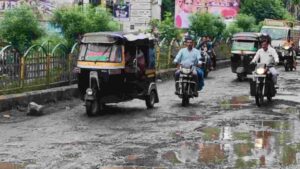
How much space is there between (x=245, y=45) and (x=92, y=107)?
1219 centimetres

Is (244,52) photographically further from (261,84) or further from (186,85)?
(186,85)

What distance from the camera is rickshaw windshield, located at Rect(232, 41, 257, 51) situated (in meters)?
23.2

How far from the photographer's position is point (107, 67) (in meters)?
12.4

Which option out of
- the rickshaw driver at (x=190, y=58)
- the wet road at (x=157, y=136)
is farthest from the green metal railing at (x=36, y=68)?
the rickshaw driver at (x=190, y=58)

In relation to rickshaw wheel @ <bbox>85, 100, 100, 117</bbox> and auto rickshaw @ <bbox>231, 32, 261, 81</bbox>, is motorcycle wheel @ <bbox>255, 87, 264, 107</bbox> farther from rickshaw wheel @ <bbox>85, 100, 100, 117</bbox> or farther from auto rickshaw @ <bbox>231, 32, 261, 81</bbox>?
auto rickshaw @ <bbox>231, 32, 261, 81</bbox>

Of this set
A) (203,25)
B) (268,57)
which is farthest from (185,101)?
(203,25)

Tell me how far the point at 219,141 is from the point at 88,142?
2.10 metres

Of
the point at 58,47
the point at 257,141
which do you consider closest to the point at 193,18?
the point at 58,47

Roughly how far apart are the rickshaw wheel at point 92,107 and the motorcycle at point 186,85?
2.71 meters

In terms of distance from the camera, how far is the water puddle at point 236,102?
575 inches

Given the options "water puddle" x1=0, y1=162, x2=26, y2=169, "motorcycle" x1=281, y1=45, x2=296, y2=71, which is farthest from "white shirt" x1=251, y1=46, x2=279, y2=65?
"motorcycle" x1=281, y1=45, x2=296, y2=71

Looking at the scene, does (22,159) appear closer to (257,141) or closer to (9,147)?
(9,147)

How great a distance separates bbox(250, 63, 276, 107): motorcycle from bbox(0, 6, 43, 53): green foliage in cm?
698

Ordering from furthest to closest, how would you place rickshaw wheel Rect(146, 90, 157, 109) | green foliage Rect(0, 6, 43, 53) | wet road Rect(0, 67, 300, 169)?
1. green foliage Rect(0, 6, 43, 53)
2. rickshaw wheel Rect(146, 90, 157, 109)
3. wet road Rect(0, 67, 300, 169)
